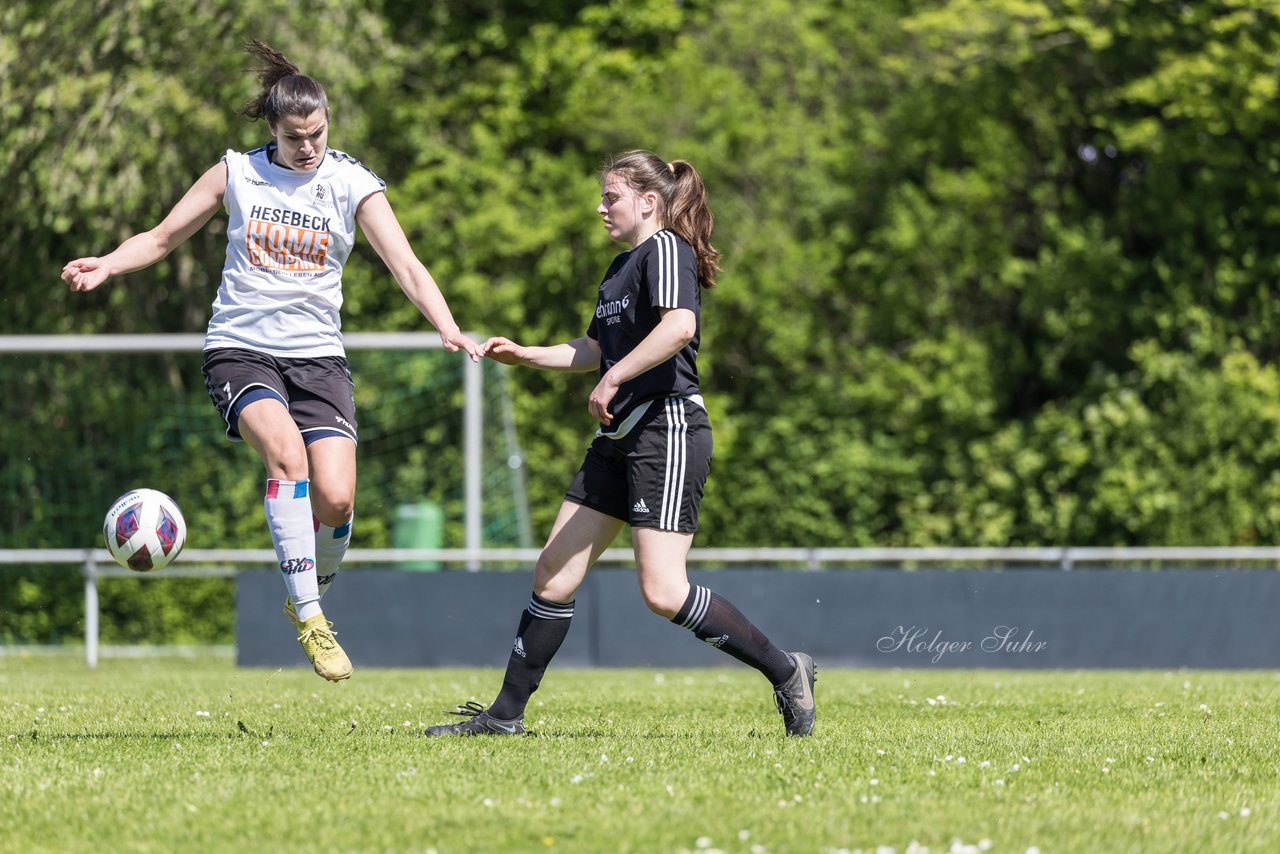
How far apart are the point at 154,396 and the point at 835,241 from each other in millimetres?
7881

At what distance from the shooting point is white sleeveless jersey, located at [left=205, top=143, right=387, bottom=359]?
6.13m

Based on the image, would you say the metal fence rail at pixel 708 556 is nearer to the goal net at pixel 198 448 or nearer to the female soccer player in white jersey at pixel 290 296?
the goal net at pixel 198 448

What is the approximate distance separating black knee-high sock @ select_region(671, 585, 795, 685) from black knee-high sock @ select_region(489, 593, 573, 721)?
46 centimetres

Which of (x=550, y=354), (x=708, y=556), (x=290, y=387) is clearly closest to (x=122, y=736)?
(x=290, y=387)

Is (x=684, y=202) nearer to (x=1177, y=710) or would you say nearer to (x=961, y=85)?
(x=1177, y=710)

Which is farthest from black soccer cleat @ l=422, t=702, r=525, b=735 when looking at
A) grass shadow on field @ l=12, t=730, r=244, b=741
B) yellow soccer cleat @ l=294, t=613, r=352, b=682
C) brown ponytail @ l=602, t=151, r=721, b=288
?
brown ponytail @ l=602, t=151, r=721, b=288

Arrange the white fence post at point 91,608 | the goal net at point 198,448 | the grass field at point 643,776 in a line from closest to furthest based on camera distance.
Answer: the grass field at point 643,776 < the white fence post at point 91,608 < the goal net at point 198,448

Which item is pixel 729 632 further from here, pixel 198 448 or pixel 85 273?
pixel 198 448

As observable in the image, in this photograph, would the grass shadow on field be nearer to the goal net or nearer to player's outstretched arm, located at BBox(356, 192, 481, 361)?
player's outstretched arm, located at BBox(356, 192, 481, 361)

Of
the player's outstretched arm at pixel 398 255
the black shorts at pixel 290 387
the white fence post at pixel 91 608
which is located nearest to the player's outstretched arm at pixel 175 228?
the black shorts at pixel 290 387

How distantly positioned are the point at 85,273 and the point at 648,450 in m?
2.14

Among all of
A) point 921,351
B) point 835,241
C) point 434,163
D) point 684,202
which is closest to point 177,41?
point 434,163

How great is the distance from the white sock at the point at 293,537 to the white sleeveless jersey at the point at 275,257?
0.55 m

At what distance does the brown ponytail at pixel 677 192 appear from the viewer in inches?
240
